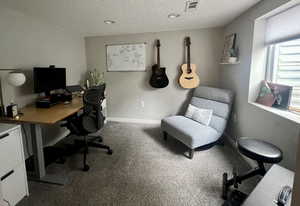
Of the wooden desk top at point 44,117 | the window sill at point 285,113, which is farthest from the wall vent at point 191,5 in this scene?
the wooden desk top at point 44,117

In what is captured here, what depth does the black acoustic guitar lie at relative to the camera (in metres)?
3.52

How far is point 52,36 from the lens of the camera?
2844mm

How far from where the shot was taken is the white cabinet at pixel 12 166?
146 centimetres

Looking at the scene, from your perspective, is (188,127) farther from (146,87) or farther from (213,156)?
(146,87)

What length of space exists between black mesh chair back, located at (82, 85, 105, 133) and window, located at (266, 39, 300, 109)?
2.28 meters

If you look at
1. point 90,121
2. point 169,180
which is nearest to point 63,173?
point 90,121

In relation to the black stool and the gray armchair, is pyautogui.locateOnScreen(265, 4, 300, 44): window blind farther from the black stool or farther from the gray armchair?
the black stool

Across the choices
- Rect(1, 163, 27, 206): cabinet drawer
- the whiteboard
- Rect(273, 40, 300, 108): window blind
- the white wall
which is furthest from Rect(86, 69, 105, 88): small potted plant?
Rect(273, 40, 300, 108): window blind

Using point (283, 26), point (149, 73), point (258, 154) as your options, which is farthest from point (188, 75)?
point (258, 154)

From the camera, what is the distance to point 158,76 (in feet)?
11.6

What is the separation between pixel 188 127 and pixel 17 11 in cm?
281

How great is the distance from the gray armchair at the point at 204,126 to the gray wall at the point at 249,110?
0.64 ft

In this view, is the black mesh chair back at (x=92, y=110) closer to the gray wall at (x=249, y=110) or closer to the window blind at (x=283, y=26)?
the gray wall at (x=249, y=110)

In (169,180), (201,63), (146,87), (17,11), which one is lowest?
(169,180)
